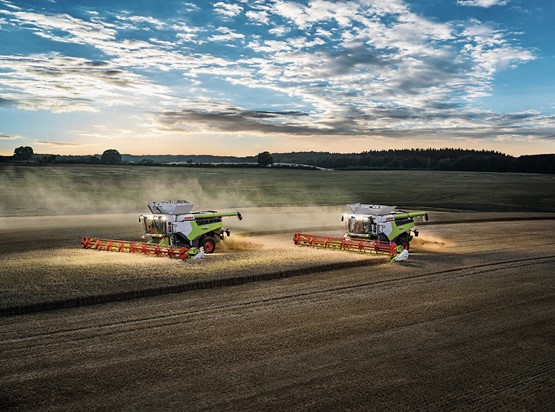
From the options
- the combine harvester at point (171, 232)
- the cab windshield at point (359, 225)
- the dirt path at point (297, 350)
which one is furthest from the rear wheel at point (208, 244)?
the dirt path at point (297, 350)

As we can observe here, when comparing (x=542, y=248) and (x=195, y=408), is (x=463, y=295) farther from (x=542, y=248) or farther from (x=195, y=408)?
(x=542, y=248)

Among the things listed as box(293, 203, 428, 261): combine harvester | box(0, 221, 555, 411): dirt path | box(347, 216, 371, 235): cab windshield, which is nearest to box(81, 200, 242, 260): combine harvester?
box(293, 203, 428, 261): combine harvester

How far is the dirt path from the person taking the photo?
29.9 feet

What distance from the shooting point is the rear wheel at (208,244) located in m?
24.9

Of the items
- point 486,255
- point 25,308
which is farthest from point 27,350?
point 486,255

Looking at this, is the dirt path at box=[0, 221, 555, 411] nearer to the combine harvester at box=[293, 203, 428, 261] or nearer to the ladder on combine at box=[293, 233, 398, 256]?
the ladder on combine at box=[293, 233, 398, 256]

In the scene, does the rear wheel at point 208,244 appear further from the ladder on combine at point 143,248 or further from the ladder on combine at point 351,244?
the ladder on combine at point 351,244

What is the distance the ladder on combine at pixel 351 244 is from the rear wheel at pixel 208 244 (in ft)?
13.7

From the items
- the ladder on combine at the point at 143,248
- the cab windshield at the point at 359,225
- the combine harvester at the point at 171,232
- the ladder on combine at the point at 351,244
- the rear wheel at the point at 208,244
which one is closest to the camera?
the ladder on combine at the point at 143,248

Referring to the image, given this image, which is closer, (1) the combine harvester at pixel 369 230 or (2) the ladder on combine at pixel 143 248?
(2) the ladder on combine at pixel 143 248

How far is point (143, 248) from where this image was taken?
22.6 metres

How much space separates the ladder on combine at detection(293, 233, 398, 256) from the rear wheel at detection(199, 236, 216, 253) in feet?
13.7

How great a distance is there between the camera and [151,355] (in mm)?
10922

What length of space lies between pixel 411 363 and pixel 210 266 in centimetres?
1078
